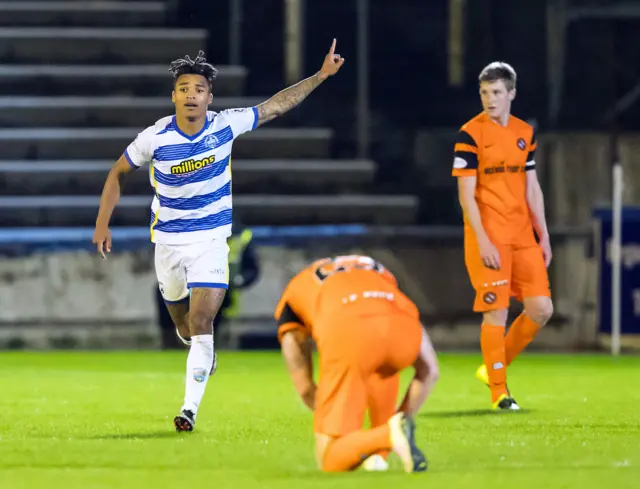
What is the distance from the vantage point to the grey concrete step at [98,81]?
17669mm

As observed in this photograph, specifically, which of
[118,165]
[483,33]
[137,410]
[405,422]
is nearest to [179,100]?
[118,165]

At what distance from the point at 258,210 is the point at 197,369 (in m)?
8.46

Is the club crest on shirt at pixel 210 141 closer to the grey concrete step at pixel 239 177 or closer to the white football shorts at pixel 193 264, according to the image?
the white football shorts at pixel 193 264

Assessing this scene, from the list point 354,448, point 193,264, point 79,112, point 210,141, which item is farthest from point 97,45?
point 354,448

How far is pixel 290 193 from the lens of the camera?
1686cm

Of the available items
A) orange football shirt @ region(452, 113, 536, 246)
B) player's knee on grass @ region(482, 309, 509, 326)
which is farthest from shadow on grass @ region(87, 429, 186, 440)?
orange football shirt @ region(452, 113, 536, 246)

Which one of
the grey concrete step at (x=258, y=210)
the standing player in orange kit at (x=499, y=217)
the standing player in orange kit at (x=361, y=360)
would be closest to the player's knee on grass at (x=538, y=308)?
the standing player in orange kit at (x=499, y=217)

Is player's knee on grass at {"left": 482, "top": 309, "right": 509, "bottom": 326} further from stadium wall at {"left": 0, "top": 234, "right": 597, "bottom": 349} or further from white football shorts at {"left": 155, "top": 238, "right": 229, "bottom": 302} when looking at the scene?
stadium wall at {"left": 0, "top": 234, "right": 597, "bottom": 349}

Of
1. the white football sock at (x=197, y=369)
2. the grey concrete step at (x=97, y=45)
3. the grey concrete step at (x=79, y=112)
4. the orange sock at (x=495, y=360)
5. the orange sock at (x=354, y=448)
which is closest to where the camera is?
the orange sock at (x=354, y=448)

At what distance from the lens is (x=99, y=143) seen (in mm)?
16875

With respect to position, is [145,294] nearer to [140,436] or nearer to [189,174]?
[189,174]

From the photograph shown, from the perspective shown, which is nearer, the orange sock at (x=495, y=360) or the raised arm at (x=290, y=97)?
the raised arm at (x=290, y=97)

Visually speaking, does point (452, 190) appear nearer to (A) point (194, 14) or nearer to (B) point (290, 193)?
(B) point (290, 193)

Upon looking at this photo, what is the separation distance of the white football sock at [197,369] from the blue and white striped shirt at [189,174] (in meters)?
0.56
